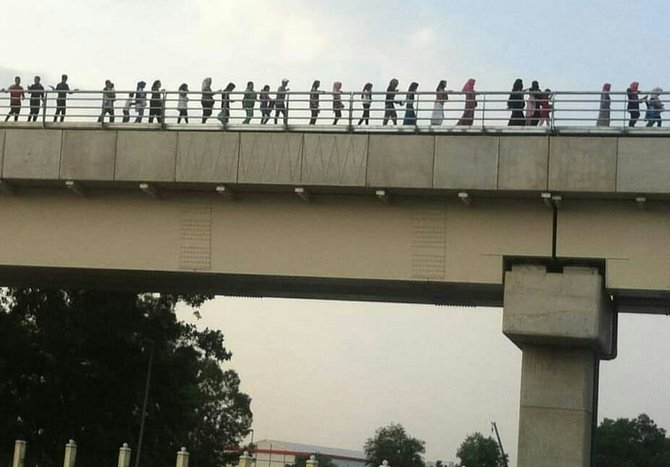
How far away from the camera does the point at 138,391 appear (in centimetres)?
5138

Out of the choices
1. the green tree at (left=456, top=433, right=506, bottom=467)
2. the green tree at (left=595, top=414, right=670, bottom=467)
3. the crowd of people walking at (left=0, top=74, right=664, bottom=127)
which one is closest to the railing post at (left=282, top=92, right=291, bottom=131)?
the crowd of people walking at (left=0, top=74, right=664, bottom=127)

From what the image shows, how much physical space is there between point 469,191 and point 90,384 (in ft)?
92.6

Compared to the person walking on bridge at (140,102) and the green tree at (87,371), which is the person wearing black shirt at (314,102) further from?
the green tree at (87,371)

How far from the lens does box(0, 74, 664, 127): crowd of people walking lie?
2491 centimetres

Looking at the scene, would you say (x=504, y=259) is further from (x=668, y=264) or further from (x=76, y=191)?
(x=76, y=191)

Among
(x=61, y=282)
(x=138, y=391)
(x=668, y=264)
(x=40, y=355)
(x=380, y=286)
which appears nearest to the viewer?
(x=668, y=264)

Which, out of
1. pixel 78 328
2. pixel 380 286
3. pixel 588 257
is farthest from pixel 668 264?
pixel 78 328

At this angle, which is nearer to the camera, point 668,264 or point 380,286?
point 668,264

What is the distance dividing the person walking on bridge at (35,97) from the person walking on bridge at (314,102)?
611cm

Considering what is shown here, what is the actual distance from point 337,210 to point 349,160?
1248mm

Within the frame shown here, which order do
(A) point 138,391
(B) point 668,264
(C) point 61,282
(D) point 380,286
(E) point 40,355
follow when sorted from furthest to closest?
(A) point 138,391 < (E) point 40,355 < (C) point 61,282 < (D) point 380,286 < (B) point 668,264

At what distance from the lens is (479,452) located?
111 m

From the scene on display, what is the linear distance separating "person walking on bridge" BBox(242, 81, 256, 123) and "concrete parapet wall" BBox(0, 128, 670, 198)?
94 centimetres

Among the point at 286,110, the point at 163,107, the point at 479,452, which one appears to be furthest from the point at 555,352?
the point at 479,452
